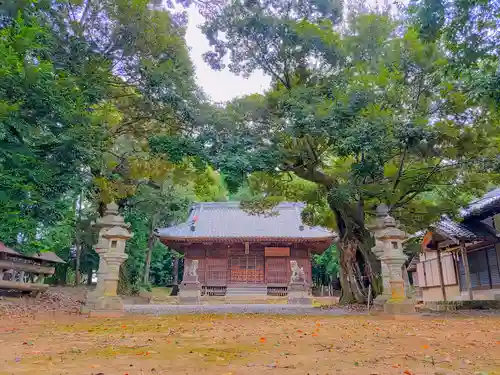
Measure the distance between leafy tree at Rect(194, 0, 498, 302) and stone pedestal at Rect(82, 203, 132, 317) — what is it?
3072 mm

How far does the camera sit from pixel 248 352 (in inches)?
165

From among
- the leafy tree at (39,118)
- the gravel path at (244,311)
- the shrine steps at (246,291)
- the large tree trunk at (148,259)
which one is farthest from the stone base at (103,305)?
the large tree trunk at (148,259)

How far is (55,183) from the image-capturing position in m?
10.3

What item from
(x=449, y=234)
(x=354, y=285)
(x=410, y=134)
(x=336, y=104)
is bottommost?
(x=354, y=285)

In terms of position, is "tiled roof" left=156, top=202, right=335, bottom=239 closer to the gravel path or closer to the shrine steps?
the shrine steps

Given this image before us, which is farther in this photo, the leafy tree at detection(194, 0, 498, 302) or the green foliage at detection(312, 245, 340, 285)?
the green foliage at detection(312, 245, 340, 285)

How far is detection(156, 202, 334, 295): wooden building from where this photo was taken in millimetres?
23781

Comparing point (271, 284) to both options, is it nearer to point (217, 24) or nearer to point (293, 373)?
point (217, 24)

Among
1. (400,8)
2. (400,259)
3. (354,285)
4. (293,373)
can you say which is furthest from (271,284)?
(293,373)

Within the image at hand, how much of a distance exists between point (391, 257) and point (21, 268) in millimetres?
11509

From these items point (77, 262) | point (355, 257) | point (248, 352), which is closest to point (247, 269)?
point (77, 262)

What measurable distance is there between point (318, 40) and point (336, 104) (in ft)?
7.13

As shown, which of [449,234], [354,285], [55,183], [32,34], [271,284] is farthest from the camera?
[271,284]

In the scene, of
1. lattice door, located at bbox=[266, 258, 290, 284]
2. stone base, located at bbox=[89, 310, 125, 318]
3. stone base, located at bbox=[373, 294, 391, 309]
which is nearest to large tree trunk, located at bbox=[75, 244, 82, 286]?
lattice door, located at bbox=[266, 258, 290, 284]
